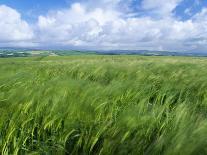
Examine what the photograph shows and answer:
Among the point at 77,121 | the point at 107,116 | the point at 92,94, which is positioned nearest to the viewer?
the point at 77,121

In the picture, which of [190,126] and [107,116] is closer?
[190,126]

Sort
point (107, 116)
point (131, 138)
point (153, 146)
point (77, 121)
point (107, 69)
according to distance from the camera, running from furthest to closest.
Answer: point (107, 69) < point (107, 116) < point (77, 121) < point (131, 138) < point (153, 146)

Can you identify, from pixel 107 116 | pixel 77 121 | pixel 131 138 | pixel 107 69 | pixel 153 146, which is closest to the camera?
pixel 153 146

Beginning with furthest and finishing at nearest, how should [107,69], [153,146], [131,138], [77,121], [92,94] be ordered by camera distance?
[107,69], [92,94], [77,121], [131,138], [153,146]

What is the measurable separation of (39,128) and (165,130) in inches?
41.5

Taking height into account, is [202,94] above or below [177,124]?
below

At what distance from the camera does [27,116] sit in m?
2.73

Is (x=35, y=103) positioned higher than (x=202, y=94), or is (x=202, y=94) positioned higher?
(x=35, y=103)

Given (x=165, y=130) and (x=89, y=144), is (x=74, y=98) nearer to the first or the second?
(x=89, y=144)

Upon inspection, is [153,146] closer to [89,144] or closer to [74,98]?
[89,144]

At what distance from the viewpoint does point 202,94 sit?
4949mm

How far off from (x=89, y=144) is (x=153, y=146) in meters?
0.51

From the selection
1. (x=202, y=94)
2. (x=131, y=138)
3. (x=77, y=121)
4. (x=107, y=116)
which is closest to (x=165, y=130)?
(x=131, y=138)

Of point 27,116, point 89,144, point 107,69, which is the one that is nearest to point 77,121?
point 89,144
